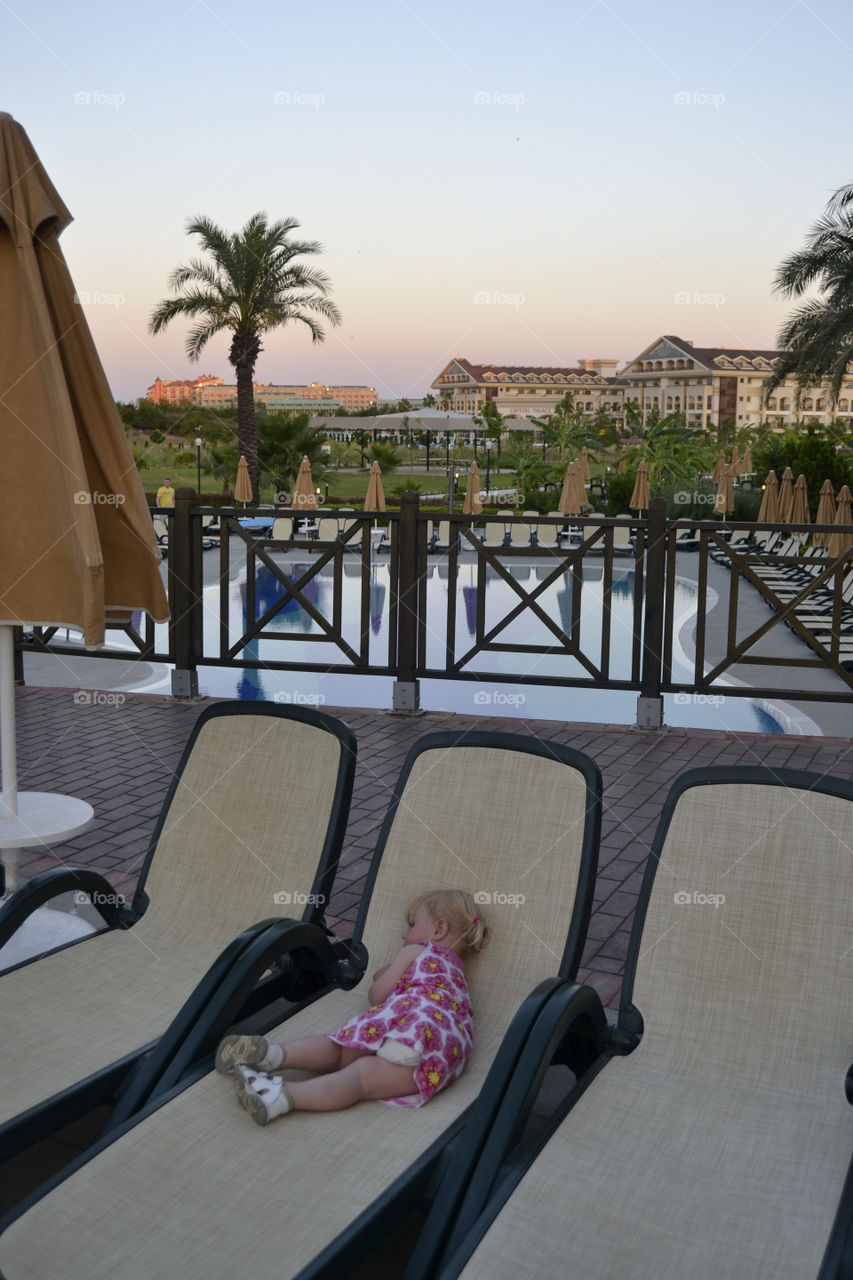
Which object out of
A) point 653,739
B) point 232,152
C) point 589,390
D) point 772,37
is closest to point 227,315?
point 232,152

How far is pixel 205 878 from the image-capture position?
124 inches

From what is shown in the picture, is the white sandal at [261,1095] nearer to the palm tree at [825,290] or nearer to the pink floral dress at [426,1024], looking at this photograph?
the pink floral dress at [426,1024]

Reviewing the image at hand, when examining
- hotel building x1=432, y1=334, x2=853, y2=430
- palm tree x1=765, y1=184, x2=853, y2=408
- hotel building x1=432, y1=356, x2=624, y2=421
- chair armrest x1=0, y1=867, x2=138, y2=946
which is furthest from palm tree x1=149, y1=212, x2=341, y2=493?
hotel building x1=432, y1=356, x2=624, y2=421

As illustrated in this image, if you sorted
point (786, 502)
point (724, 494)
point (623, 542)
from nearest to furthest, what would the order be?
point (786, 502)
point (623, 542)
point (724, 494)

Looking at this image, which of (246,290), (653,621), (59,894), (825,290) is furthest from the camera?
(246,290)

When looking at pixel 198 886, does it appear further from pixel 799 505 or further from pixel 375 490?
pixel 799 505

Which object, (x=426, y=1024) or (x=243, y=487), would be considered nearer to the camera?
(x=426, y=1024)

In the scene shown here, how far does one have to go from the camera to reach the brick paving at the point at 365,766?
4.26m

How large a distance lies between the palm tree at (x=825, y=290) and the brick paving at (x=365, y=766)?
60.3 feet

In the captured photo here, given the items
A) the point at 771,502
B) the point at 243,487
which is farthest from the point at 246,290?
the point at 771,502

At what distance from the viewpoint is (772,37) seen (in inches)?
511

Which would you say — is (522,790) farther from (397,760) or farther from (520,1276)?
(397,760)

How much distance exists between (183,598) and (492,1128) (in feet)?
17.5

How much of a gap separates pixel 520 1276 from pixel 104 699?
604 cm
